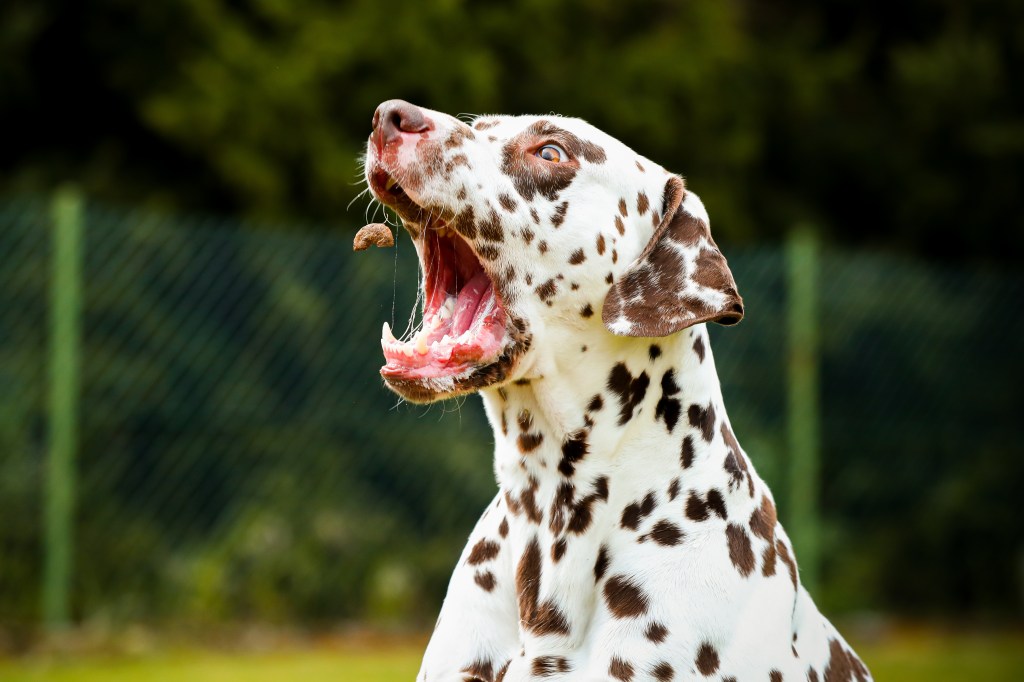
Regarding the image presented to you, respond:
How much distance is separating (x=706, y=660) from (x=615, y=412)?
0.64 meters

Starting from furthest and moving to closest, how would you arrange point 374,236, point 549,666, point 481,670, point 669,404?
Result: point 374,236 < point 669,404 < point 481,670 < point 549,666

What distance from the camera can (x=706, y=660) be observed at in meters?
2.86

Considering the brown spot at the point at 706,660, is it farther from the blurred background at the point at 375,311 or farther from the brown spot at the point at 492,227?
the blurred background at the point at 375,311

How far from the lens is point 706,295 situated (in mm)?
3088

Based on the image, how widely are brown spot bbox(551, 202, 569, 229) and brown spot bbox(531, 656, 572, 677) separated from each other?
1.01m

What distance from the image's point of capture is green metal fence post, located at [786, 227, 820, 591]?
875cm

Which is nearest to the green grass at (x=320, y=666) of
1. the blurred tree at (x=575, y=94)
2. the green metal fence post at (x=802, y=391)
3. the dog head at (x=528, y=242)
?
the green metal fence post at (x=802, y=391)

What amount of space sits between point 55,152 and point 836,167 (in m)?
7.00

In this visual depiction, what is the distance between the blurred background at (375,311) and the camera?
7281mm

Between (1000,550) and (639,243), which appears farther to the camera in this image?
(1000,550)

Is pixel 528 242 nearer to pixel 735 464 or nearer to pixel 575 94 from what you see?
pixel 735 464

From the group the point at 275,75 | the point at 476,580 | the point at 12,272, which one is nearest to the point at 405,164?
the point at 476,580

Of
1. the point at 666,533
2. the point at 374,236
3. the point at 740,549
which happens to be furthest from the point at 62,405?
the point at 740,549

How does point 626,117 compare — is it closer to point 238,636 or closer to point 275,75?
point 275,75
